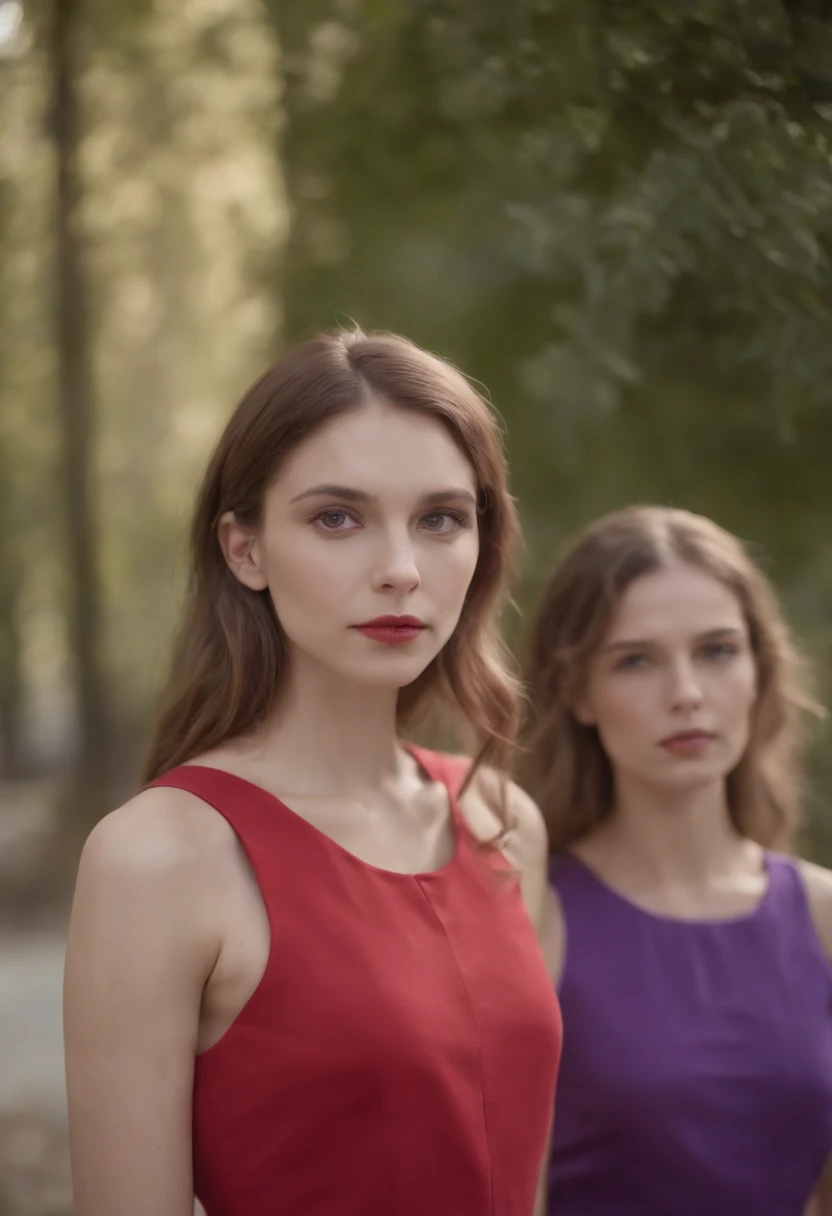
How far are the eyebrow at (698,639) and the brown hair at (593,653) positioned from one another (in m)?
0.07

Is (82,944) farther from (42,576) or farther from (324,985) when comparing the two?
(42,576)

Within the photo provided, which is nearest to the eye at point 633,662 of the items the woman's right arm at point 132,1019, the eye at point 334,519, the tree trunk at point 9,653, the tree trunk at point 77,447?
the eye at point 334,519

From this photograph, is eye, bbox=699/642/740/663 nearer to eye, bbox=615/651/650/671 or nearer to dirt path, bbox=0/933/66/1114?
eye, bbox=615/651/650/671

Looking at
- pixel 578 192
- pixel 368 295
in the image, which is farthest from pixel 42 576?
pixel 578 192

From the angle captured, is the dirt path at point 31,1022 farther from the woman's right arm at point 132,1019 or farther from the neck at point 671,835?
the woman's right arm at point 132,1019

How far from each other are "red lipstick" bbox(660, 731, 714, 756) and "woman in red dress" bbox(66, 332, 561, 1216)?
53 cm

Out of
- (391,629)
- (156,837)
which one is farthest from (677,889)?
(156,837)

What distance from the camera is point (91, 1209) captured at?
2.10 metres

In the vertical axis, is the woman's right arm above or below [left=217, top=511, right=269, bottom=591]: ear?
below

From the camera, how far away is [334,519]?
226 cm

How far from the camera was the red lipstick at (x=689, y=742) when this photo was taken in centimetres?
292

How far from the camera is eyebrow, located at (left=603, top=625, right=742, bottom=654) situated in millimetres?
2968

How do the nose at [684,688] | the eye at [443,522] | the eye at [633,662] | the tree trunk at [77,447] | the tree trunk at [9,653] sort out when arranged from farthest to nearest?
the tree trunk at [9,653]
the tree trunk at [77,447]
the eye at [633,662]
the nose at [684,688]
the eye at [443,522]

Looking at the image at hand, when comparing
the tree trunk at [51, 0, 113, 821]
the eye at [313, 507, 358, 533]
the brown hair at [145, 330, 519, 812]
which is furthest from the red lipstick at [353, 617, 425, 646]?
the tree trunk at [51, 0, 113, 821]
